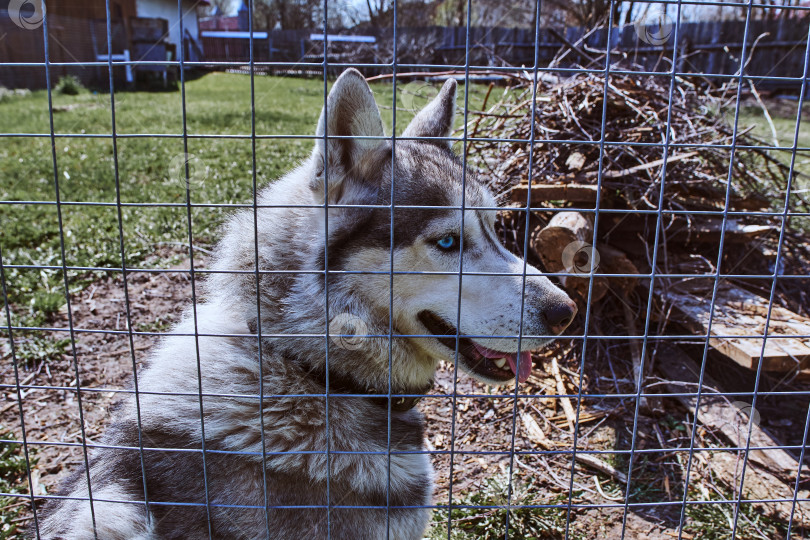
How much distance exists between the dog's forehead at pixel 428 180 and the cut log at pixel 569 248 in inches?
46.1

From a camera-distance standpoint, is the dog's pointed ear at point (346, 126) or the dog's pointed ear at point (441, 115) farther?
the dog's pointed ear at point (441, 115)

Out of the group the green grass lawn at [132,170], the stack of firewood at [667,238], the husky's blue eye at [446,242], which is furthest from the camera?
the green grass lawn at [132,170]

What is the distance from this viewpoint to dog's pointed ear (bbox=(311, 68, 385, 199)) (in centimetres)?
196

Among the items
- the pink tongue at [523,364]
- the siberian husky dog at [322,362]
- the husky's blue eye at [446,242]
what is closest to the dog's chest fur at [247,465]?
the siberian husky dog at [322,362]

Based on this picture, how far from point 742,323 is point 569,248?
4.13ft

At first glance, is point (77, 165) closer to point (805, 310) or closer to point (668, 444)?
point (668, 444)

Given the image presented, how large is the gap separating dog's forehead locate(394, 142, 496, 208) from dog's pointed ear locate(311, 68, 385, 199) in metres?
0.21

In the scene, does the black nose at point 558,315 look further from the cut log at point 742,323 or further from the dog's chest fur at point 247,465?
the cut log at point 742,323

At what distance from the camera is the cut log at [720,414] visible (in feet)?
10.6

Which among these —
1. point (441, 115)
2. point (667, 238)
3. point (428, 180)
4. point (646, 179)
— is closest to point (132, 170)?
point (441, 115)

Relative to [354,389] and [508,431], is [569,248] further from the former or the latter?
[354,389]

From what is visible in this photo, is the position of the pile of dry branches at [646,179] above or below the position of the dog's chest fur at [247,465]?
above

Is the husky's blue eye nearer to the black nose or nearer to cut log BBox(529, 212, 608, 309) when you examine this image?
the black nose

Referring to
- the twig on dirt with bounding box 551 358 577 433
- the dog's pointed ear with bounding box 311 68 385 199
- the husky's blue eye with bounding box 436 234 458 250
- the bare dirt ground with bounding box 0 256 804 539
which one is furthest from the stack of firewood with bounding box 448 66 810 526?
the dog's pointed ear with bounding box 311 68 385 199
